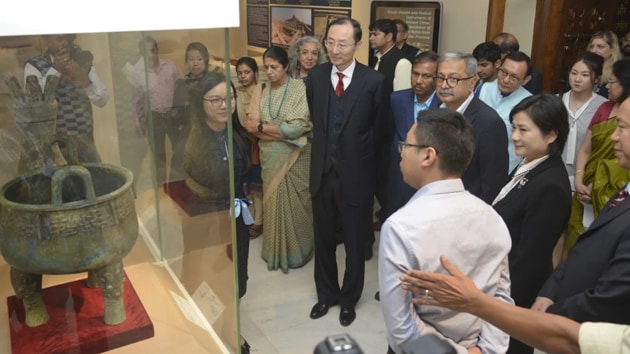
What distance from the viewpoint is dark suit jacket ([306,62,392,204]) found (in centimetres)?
267

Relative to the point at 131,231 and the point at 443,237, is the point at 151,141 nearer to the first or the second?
the point at 131,231

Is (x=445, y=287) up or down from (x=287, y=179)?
up

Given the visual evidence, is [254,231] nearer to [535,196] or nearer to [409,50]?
[409,50]

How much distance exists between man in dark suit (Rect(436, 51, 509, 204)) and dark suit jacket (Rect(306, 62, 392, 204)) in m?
0.39

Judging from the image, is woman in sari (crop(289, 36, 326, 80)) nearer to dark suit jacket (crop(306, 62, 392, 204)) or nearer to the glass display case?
dark suit jacket (crop(306, 62, 392, 204))

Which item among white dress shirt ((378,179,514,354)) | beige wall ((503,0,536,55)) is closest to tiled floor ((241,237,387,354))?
white dress shirt ((378,179,514,354))

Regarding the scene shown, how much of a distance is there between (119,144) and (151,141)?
0.50ft

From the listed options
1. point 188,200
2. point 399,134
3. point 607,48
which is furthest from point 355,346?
point 607,48

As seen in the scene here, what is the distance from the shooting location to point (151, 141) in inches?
64.9

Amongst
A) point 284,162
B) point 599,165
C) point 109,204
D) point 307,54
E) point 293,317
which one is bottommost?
point 293,317

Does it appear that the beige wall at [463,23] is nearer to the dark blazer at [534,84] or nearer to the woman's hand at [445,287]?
the dark blazer at [534,84]

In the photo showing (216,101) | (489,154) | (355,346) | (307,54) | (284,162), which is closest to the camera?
(355,346)

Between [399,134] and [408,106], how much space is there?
0.49 feet

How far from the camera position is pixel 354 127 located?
8.79 feet
